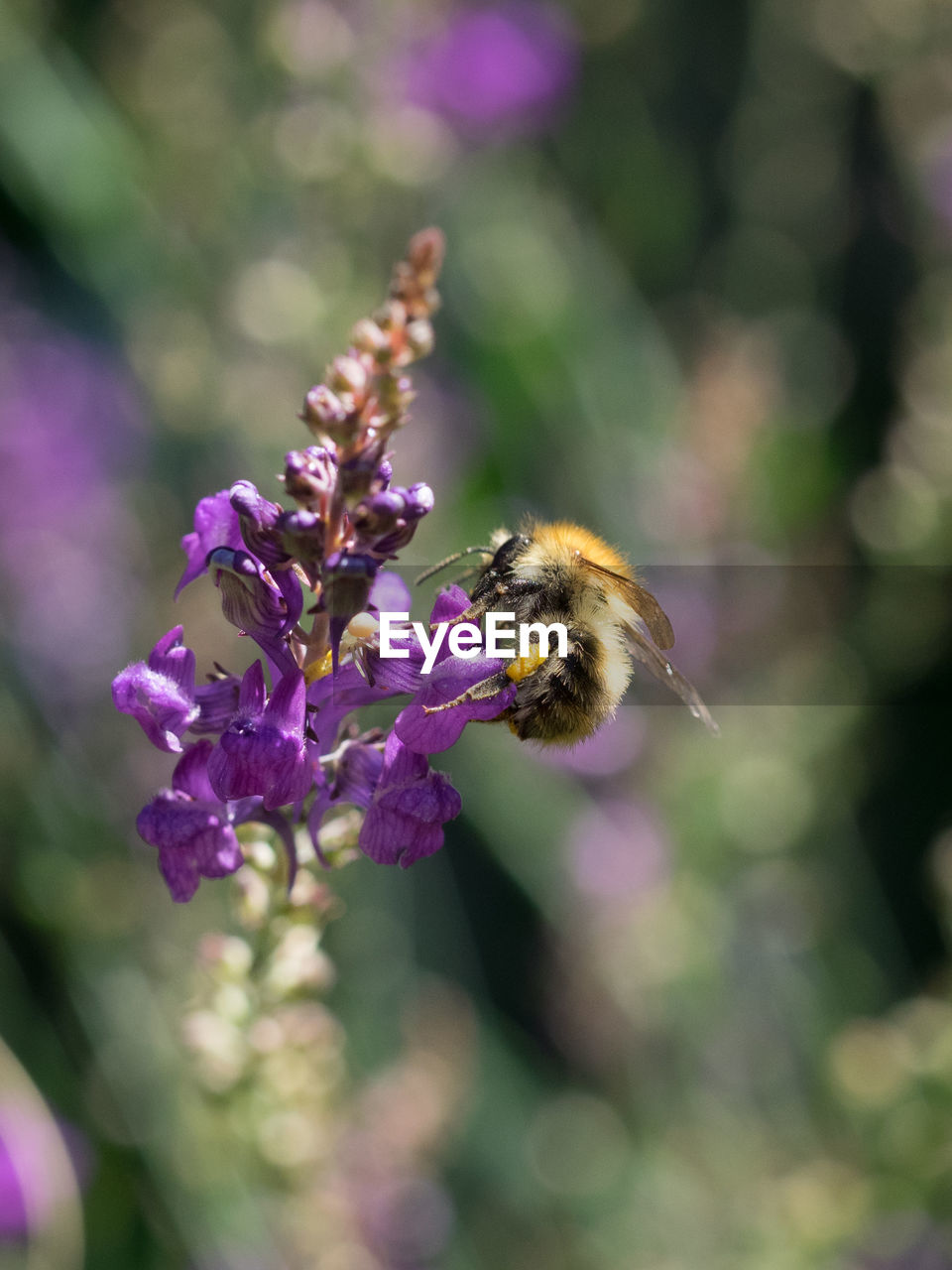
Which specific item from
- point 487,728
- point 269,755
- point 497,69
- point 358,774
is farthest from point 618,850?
point 497,69

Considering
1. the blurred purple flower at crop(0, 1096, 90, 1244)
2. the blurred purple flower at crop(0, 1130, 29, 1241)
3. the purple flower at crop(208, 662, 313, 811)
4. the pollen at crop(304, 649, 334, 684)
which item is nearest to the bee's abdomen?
the pollen at crop(304, 649, 334, 684)

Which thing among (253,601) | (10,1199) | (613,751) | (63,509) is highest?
(63,509)

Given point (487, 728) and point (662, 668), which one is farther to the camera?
point (487, 728)

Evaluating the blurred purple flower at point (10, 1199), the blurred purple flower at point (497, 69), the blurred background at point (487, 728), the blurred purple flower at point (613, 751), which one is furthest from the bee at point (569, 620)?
the blurred purple flower at point (497, 69)

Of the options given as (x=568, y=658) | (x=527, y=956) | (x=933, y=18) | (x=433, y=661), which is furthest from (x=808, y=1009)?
(x=933, y=18)

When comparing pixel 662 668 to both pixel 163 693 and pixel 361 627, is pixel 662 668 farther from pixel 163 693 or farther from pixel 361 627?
pixel 163 693

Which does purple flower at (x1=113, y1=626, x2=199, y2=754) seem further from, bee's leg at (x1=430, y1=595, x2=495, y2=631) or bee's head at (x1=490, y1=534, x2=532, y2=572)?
bee's head at (x1=490, y1=534, x2=532, y2=572)
